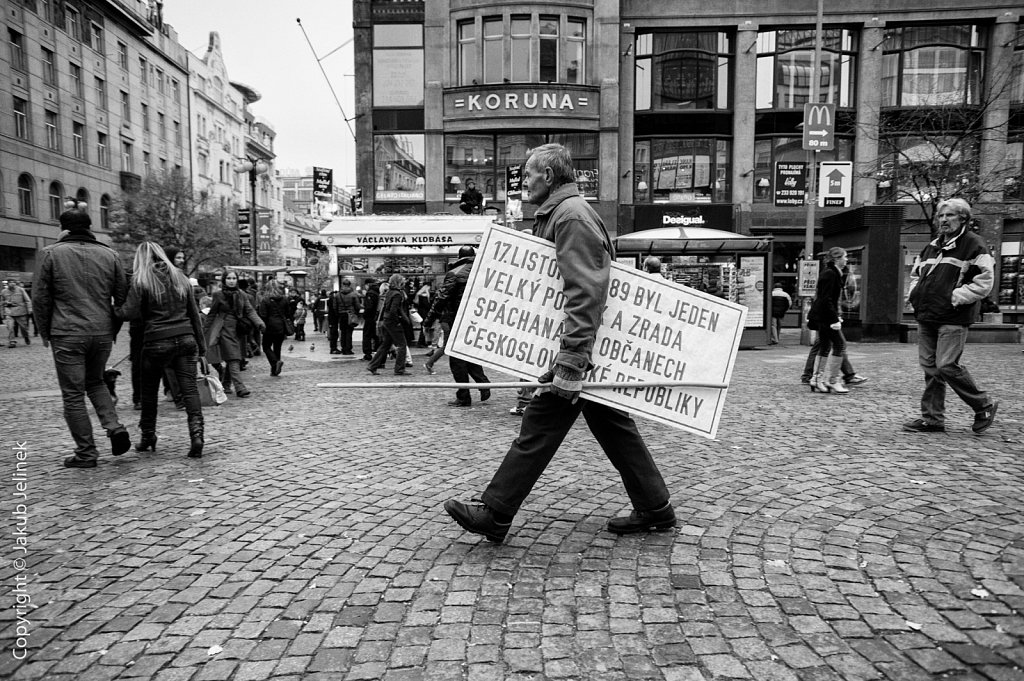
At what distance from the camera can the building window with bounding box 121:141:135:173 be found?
4606cm

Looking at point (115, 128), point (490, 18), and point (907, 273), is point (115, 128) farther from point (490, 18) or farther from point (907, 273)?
point (907, 273)

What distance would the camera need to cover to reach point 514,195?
16375 millimetres

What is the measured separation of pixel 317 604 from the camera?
9.69ft

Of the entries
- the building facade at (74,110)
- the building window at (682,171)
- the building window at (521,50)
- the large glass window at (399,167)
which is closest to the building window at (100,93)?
the building facade at (74,110)

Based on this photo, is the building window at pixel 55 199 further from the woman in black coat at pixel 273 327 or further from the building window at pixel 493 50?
the woman in black coat at pixel 273 327

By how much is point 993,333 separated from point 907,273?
10.1 feet

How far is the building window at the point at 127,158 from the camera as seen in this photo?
1813 inches

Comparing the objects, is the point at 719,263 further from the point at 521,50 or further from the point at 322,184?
the point at 322,184

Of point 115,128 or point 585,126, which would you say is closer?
point 585,126

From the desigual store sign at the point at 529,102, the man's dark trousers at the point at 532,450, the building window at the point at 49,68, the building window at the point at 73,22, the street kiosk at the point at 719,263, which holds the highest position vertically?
the building window at the point at 73,22

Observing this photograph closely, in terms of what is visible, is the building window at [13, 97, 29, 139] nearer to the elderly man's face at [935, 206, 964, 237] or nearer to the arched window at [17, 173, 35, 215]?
the arched window at [17, 173, 35, 215]

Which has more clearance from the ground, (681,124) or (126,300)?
(681,124)

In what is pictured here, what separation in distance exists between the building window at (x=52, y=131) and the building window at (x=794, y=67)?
37145mm

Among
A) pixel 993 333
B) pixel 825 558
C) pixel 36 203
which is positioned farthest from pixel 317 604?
pixel 36 203
